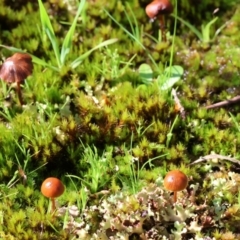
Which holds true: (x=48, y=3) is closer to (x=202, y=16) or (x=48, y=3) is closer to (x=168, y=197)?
(x=202, y=16)

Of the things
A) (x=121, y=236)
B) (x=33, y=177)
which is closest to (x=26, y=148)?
(x=33, y=177)

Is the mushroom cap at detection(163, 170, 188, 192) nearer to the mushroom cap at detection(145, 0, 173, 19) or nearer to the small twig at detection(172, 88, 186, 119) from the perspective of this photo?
the small twig at detection(172, 88, 186, 119)

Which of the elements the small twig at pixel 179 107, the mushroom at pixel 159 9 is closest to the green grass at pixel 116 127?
the small twig at pixel 179 107

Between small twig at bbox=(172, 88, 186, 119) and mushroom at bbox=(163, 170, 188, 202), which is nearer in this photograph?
mushroom at bbox=(163, 170, 188, 202)

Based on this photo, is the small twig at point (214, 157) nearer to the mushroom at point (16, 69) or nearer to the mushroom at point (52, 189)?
the mushroom at point (52, 189)

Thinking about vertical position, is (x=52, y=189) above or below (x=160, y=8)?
below

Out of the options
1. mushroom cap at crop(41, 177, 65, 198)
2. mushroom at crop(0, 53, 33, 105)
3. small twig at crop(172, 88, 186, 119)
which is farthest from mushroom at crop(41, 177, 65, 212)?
small twig at crop(172, 88, 186, 119)

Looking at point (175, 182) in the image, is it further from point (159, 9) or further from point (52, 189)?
point (159, 9)

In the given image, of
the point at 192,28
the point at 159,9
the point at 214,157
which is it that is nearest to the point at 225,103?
the point at 214,157
